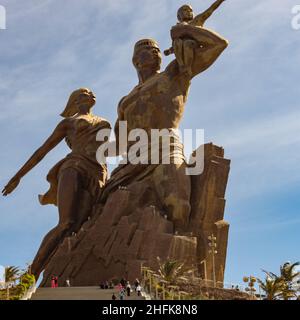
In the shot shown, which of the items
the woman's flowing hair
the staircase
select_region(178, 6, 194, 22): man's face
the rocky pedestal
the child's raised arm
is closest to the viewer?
the staircase

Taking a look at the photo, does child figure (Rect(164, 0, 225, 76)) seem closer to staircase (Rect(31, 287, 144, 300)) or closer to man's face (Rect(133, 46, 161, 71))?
man's face (Rect(133, 46, 161, 71))

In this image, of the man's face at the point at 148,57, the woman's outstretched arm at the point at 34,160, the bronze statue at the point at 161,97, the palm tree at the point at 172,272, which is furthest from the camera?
the woman's outstretched arm at the point at 34,160

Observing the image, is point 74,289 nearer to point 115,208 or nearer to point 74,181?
point 115,208

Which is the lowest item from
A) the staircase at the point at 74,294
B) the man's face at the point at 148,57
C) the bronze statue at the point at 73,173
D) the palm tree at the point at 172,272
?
the staircase at the point at 74,294

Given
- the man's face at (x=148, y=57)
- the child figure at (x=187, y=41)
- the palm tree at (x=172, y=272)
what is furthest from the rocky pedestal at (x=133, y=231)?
the man's face at (x=148, y=57)

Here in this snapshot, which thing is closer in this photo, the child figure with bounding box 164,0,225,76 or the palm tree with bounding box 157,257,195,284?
the palm tree with bounding box 157,257,195,284

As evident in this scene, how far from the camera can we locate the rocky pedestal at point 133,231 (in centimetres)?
1948

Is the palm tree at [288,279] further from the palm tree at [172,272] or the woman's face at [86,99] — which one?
the woman's face at [86,99]

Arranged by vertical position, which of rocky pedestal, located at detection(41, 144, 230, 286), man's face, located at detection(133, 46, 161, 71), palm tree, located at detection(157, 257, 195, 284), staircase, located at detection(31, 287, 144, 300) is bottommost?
staircase, located at detection(31, 287, 144, 300)

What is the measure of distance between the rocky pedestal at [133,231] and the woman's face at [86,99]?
12.7 ft

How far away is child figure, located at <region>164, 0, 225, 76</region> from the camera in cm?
2170

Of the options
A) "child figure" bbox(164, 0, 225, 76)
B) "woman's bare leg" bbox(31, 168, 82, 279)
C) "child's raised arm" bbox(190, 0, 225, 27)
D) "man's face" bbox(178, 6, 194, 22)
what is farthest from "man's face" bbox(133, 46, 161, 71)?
"woman's bare leg" bbox(31, 168, 82, 279)
